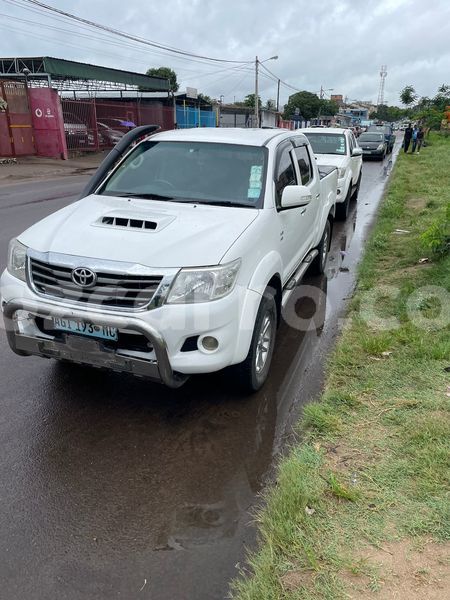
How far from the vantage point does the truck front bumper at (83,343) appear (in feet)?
9.45

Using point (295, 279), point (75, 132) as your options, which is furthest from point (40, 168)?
point (295, 279)

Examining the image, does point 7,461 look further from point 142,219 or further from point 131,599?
point 142,219

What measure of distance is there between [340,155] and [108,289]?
8983 mm

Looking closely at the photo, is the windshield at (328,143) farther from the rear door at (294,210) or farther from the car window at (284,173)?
the car window at (284,173)

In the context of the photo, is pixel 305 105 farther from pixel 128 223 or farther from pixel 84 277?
pixel 84 277

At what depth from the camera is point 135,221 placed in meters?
3.46

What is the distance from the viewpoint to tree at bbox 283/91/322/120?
272 ft

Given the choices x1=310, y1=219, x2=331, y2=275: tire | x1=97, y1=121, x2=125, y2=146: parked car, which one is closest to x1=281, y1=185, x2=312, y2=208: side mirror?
x1=310, y1=219, x2=331, y2=275: tire

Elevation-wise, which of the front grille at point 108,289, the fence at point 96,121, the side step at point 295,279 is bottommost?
the side step at point 295,279

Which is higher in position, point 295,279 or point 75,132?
point 75,132

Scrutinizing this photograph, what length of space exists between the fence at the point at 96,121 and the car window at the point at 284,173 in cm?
2030

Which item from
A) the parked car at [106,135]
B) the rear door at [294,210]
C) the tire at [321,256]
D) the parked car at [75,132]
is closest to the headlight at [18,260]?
the rear door at [294,210]

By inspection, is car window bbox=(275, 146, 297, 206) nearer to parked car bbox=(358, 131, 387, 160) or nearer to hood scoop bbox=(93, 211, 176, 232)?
hood scoop bbox=(93, 211, 176, 232)

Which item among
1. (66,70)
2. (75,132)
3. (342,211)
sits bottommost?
(342,211)
